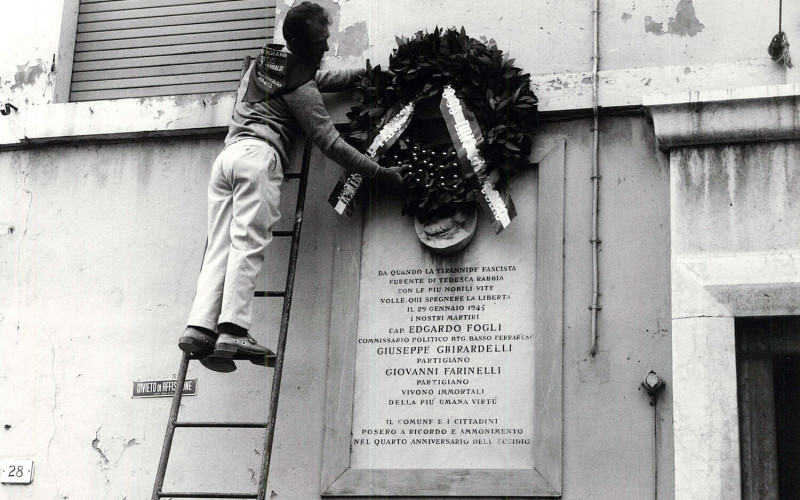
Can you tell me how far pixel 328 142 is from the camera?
603 cm

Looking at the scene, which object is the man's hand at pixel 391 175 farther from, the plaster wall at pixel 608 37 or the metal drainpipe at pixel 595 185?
the metal drainpipe at pixel 595 185

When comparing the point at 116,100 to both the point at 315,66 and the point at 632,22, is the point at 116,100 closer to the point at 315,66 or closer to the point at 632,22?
the point at 315,66

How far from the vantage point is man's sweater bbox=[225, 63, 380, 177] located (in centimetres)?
604

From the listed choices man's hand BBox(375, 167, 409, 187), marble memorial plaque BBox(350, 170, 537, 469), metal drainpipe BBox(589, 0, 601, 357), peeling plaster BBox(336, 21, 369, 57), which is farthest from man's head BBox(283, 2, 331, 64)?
metal drainpipe BBox(589, 0, 601, 357)

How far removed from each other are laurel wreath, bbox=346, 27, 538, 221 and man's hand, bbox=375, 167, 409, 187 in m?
0.07

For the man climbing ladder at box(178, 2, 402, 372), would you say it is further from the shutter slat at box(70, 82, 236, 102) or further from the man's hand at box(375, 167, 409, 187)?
the shutter slat at box(70, 82, 236, 102)

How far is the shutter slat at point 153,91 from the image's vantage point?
7.11 m

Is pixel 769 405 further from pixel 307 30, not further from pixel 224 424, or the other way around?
pixel 307 30

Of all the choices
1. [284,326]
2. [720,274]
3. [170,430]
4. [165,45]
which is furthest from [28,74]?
[720,274]

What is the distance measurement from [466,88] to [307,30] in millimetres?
901

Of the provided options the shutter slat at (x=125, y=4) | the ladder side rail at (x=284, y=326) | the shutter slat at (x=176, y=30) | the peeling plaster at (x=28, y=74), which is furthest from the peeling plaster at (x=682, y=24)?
the peeling plaster at (x=28, y=74)

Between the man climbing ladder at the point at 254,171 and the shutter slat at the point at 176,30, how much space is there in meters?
0.84

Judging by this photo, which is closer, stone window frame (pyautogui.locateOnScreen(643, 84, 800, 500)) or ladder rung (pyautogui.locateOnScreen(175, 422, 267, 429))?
stone window frame (pyautogui.locateOnScreen(643, 84, 800, 500))

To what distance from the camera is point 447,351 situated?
19.8 feet
